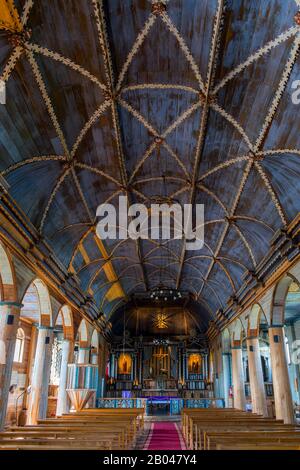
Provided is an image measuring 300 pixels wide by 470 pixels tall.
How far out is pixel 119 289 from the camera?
23.9 meters

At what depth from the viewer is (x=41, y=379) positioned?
12.6 meters

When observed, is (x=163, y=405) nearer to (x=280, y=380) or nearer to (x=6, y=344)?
(x=280, y=380)

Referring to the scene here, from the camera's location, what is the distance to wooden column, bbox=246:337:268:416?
15297 mm

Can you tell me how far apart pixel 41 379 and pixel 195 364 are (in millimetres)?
19050

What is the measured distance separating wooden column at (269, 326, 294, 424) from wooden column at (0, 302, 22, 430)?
8.56m

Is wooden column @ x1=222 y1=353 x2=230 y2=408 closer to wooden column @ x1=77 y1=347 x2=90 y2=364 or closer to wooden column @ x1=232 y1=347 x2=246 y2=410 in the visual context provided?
wooden column @ x1=232 y1=347 x2=246 y2=410

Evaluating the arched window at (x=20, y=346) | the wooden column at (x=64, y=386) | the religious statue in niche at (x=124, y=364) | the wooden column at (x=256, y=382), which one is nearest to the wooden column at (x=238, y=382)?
the wooden column at (x=256, y=382)

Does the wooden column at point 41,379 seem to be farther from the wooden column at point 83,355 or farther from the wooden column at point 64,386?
the wooden column at point 83,355

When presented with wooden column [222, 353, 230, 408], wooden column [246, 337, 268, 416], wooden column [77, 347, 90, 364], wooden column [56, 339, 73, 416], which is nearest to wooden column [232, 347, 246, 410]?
wooden column [222, 353, 230, 408]

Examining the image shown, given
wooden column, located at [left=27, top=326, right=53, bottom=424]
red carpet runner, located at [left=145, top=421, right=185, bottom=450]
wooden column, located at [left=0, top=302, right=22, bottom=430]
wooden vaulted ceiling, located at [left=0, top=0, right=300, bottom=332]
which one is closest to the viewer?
wooden vaulted ceiling, located at [left=0, top=0, right=300, bottom=332]

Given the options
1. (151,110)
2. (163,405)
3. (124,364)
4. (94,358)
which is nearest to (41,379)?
(151,110)

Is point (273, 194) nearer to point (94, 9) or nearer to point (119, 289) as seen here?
point (94, 9)

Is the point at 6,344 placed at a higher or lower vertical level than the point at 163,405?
higher

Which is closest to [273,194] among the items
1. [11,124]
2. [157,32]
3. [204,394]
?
[157,32]
